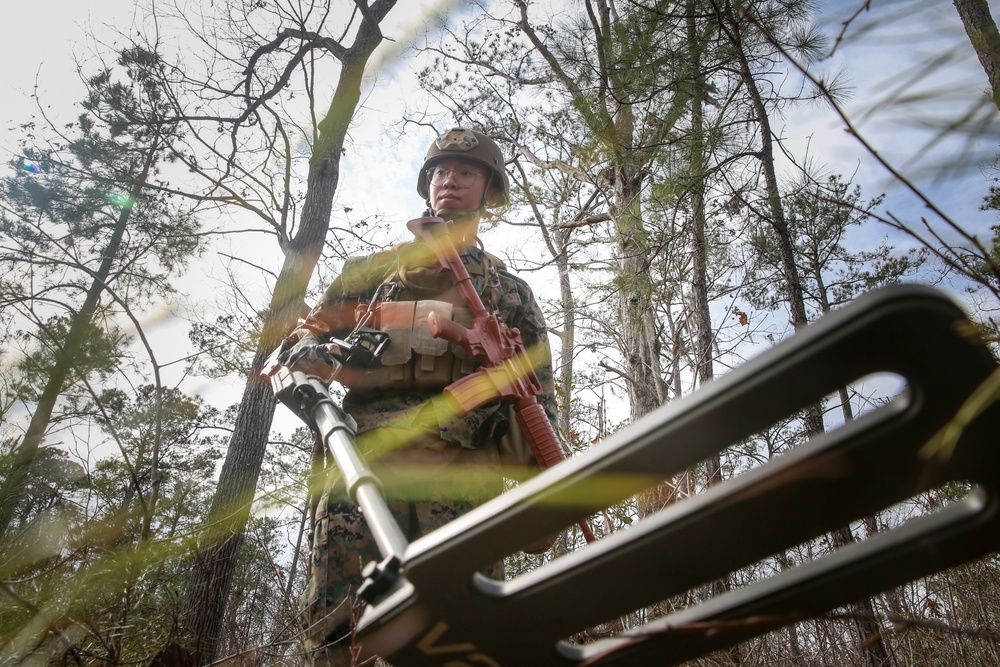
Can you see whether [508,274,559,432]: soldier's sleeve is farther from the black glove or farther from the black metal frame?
the black metal frame

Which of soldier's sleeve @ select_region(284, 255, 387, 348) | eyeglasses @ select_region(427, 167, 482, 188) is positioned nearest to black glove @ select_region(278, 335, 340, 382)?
soldier's sleeve @ select_region(284, 255, 387, 348)

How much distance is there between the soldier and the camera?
1968 millimetres

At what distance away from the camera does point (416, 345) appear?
86.7 inches

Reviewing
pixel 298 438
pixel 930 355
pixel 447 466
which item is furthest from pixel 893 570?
pixel 298 438

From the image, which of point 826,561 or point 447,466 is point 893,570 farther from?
point 447,466

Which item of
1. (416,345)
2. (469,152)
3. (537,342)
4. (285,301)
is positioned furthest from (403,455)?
(285,301)

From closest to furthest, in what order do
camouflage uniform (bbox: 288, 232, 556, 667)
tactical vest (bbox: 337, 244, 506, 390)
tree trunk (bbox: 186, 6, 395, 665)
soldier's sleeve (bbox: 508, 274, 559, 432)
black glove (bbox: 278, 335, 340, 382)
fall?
camouflage uniform (bbox: 288, 232, 556, 667), black glove (bbox: 278, 335, 340, 382), tactical vest (bbox: 337, 244, 506, 390), soldier's sleeve (bbox: 508, 274, 559, 432), tree trunk (bbox: 186, 6, 395, 665)

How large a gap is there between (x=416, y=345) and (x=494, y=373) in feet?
1.00

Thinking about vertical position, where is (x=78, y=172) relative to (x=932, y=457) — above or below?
above

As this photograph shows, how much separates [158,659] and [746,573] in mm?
3314

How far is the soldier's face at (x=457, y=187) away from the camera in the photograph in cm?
278

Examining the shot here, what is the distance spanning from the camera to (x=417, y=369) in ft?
7.37

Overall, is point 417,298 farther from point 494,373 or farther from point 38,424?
point 38,424

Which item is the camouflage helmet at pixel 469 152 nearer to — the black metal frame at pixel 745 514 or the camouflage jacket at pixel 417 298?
the camouflage jacket at pixel 417 298
